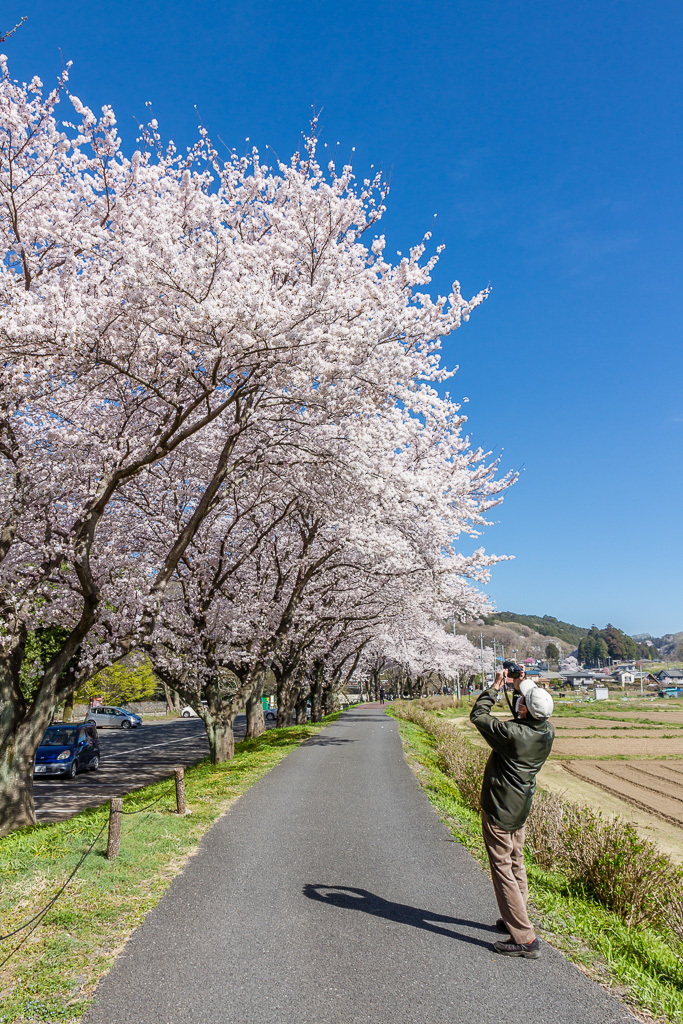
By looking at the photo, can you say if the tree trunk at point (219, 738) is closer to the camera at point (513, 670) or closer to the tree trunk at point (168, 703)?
the camera at point (513, 670)

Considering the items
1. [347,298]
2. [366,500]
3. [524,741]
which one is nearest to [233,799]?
[366,500]

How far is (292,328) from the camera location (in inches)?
350

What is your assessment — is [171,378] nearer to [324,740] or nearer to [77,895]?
[77,895]

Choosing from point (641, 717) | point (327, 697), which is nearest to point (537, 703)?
point (327, 697)

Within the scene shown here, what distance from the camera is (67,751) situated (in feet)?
69.6

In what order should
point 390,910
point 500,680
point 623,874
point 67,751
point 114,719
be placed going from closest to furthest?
1. point 500,680
2. point 390,910
3. point 623,874
4. point 67,751
5. point 114,719

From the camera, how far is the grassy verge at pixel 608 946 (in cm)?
443

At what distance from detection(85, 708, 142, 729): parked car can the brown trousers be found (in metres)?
46.6

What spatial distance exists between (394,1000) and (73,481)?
10353 mm

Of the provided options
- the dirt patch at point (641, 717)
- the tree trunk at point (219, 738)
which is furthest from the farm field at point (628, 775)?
the dirt patch at point (641, 717)

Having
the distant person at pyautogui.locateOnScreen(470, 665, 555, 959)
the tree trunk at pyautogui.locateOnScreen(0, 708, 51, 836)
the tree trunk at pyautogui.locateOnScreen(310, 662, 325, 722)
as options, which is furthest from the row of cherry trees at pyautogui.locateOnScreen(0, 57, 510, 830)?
the tree trunk at pyautogui.locateOnScreen(310, 662, 325, 722)

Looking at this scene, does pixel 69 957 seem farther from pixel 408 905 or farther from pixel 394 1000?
pixel 408 905

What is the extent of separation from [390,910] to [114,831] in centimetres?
336

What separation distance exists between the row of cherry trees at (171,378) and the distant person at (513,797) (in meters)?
5.32
